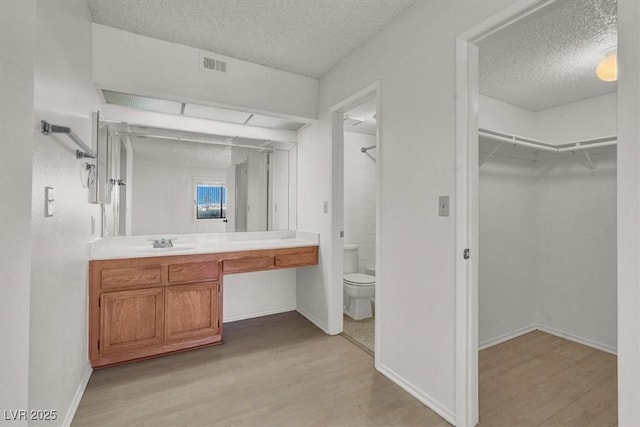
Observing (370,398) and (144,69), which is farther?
(144,69)

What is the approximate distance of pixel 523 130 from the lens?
311cm

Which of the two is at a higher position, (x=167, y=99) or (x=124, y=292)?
(x=167, y=99)

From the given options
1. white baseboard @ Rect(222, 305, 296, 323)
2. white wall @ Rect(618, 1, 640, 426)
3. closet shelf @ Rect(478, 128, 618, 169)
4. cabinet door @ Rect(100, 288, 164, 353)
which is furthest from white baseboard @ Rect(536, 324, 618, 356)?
cabinet door @ Rect(100, 288, 164, 353)

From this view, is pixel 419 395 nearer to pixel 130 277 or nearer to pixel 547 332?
pixel 547 332

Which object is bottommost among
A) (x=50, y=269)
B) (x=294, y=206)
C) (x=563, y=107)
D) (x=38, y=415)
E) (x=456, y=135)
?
(x=38, y=415)

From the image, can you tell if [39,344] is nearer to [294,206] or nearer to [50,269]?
[50,269]

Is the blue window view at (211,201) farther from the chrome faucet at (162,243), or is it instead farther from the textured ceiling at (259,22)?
the textured ceiling at (259,22)

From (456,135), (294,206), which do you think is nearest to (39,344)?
(456,135)

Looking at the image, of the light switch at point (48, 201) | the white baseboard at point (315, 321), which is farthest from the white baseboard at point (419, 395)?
the light switch at point (48, 201)

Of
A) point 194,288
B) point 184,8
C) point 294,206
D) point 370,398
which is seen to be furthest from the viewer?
point 294,206

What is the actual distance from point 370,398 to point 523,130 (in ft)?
9.69

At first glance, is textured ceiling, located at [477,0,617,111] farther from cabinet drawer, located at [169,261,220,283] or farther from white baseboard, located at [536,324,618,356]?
cabinet drawer, located at [169,261,220,283]

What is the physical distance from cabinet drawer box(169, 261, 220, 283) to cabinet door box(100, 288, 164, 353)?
0.15 metres

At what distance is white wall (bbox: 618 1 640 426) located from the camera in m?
1.01
